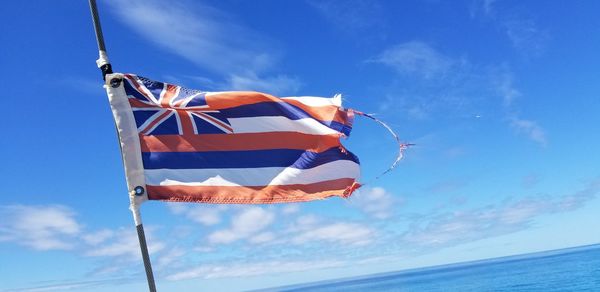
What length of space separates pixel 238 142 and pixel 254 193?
0.89 meters

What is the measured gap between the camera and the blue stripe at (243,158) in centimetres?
720

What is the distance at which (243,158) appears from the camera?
7961 millimetres

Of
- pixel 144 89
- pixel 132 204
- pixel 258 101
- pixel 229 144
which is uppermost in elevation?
pixel 144 89

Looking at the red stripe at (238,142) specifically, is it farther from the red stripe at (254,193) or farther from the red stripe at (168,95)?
the red stripe at (254,193)

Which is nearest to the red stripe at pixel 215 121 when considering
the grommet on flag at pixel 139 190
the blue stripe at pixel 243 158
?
the blue stripe at pixel 243 158

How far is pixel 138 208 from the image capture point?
6508mm

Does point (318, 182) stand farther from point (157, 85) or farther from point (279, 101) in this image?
point (157, 85)

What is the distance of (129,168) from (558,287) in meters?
102

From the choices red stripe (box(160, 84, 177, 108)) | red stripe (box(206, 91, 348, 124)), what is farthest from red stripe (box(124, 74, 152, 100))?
red stripe (box(206, 91, 348, 124))

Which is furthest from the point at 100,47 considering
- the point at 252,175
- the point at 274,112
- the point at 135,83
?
the point at 274,112

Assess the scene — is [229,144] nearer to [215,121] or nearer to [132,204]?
[215,121]

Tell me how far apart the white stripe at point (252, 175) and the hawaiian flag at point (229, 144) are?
0.05ft

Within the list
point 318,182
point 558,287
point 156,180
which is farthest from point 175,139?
point 558,287

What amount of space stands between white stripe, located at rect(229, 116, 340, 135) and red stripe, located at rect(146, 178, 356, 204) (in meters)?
0.95
